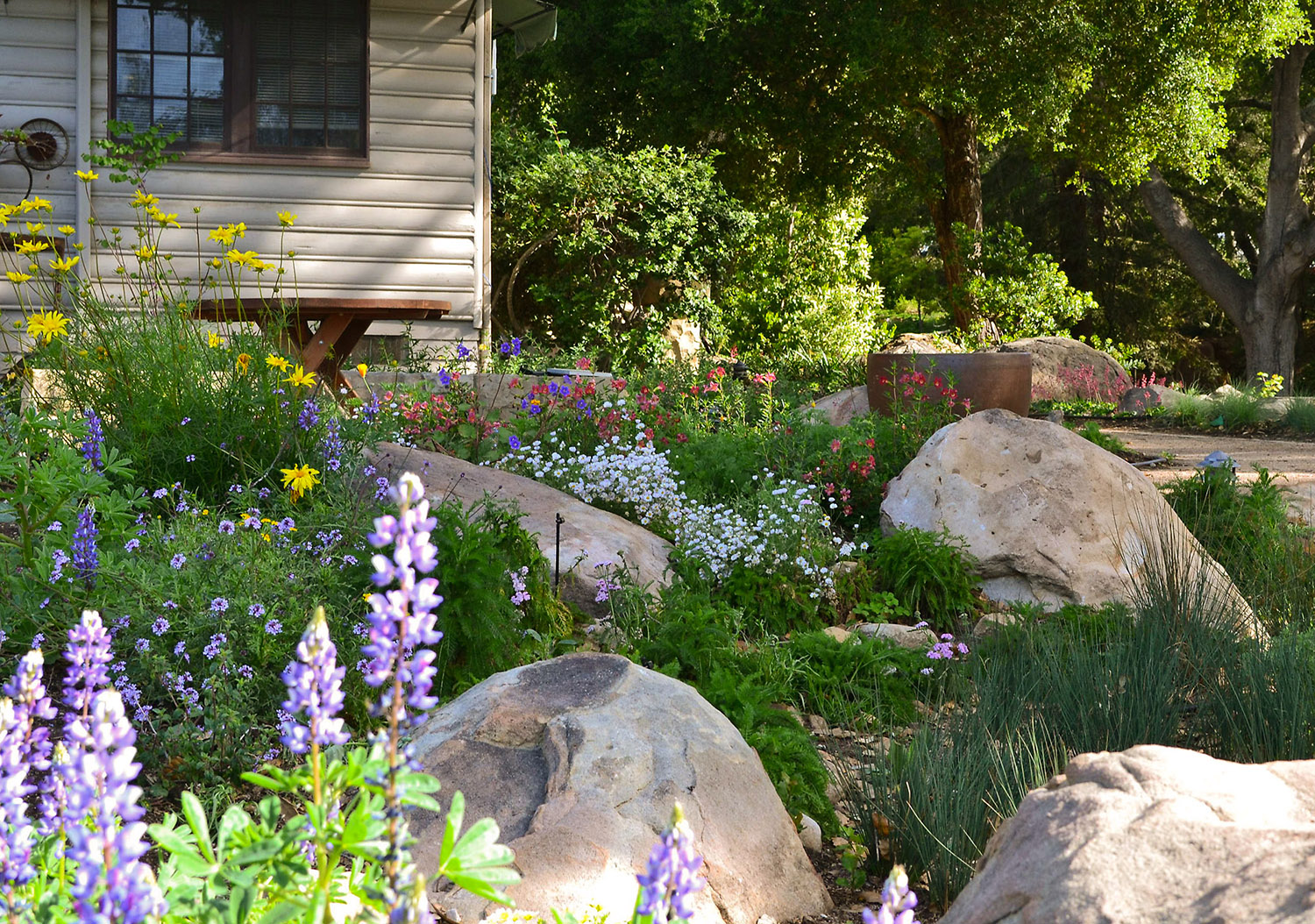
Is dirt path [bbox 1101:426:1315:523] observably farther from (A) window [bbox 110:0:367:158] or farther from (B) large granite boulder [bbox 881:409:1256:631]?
(A) window [bbox 110:0:367:158]

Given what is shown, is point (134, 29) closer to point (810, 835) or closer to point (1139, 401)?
point (810, 835)

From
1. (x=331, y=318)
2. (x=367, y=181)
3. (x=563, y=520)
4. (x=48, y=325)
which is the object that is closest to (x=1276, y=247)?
(x=367, y=181)

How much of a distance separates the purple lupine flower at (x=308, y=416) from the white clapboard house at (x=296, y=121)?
4.85 metres

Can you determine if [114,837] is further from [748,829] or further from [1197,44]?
[1197,44]

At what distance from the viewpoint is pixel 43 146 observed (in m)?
8.85

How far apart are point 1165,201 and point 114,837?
20094mm

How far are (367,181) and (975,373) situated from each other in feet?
16.8

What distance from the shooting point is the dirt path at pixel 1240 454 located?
6.98 meters

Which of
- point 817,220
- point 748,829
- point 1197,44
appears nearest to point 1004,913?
point 748,829

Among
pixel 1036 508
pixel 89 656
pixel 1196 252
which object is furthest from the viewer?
pixel 1196 252

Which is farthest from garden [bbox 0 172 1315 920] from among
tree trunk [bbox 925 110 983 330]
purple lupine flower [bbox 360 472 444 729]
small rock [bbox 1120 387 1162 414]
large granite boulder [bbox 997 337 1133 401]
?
tree trunk [bbox 925 110 983 330]

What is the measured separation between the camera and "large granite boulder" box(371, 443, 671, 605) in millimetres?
4309

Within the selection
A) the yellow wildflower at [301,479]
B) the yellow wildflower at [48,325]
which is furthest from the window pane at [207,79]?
the yellow wildflower at [301,479]

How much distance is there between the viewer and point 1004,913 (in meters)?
1.65
